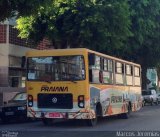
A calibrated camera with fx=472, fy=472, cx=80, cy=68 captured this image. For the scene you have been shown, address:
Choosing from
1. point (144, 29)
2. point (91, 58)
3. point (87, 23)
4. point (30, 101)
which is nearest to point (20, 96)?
point (30, 101)

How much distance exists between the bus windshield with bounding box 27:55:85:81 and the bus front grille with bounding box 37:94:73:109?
0.69m

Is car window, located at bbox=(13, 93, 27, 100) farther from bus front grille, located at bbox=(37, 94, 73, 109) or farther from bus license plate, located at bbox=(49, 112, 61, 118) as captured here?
bus license plate, located at bbox=(49, 112, 61, 118)

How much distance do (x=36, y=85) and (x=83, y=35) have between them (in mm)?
11163

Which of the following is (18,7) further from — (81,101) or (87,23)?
(87,23)

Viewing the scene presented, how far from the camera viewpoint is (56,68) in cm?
1948

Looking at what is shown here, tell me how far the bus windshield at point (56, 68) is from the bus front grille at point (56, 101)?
0.69m

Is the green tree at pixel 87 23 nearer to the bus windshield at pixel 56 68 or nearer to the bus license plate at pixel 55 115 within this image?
the bus windshield at pixel 56 68

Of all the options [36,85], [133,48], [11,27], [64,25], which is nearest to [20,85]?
[11,27]

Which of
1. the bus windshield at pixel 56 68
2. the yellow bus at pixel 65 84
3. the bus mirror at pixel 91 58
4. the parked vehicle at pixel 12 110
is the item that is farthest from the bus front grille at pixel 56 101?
the parked vehicle at pixel 12 110

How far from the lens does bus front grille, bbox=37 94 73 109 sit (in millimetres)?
19078

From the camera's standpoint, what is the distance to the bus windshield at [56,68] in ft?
62.7

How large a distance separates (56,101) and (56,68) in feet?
4.48

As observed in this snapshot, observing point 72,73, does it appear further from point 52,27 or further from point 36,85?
point 52,27

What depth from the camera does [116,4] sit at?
30.6m
